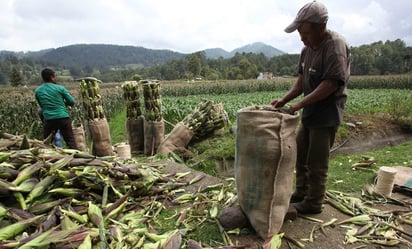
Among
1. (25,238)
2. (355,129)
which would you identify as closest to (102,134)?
(25,238)

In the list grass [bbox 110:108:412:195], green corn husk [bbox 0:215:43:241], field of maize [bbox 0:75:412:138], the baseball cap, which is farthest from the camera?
field of maize [bbox 0:75:412:138]

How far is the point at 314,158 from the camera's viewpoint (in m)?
2.61

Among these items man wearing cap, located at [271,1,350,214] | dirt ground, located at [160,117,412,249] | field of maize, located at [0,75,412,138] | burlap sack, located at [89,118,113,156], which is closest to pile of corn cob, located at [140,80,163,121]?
burlap sack, located at [89,118,113,156]

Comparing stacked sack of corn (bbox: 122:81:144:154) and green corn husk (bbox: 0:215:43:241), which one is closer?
green corn husk (bbox: 0:215:43:241)

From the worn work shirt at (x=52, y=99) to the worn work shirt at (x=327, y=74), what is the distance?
14.1ft

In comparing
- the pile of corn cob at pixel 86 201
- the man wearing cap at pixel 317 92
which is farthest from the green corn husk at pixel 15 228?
the man wearing cap at pixel 317 92

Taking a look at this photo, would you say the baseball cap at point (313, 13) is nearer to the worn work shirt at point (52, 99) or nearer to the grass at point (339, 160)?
the grass at point (339, 160)

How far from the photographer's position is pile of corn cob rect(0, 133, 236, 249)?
2.13 m

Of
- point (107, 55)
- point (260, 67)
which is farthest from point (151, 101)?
point (107, 55)

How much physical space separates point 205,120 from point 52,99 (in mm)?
3057

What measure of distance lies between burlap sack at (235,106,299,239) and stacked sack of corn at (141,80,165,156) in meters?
3.65

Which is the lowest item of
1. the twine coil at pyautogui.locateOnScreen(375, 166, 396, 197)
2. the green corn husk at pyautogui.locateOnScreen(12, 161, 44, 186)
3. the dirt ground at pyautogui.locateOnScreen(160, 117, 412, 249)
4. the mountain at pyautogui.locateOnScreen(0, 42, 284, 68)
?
the dirt ground at pyautogui.locateOnScreen(160, 117, 412, 249)

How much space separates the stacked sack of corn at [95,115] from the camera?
17.4 ft

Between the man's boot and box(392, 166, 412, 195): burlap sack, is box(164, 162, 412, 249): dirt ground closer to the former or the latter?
the man's boot
